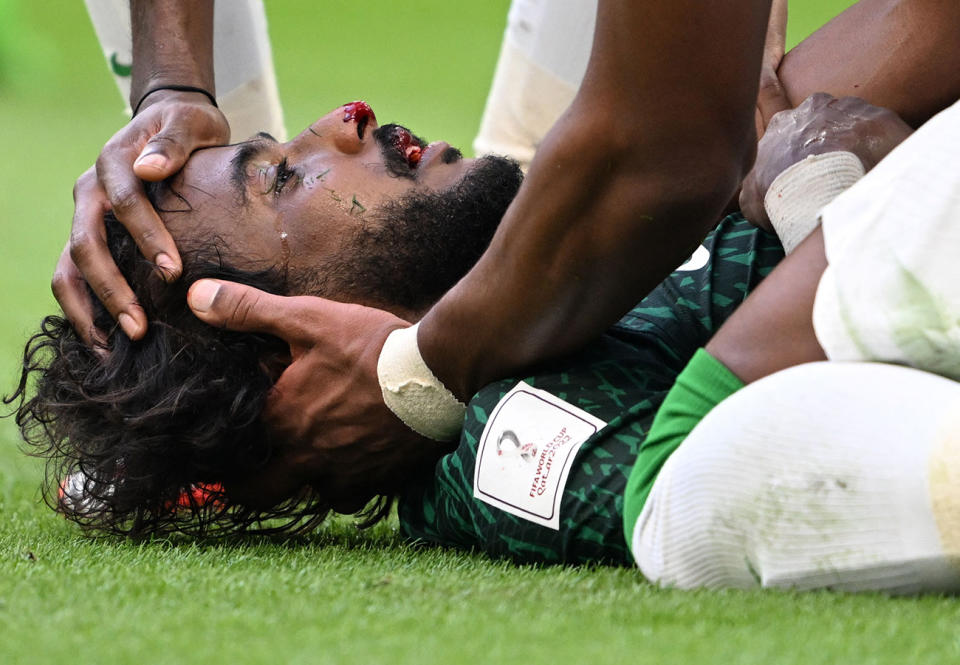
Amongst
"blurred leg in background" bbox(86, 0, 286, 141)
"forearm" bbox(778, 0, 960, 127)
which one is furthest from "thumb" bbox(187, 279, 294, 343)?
"blurred leg in background" bbox(86, 0, 286, 141)

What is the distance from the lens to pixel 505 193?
185 cm

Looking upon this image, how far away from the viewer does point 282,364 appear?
5.52 ft

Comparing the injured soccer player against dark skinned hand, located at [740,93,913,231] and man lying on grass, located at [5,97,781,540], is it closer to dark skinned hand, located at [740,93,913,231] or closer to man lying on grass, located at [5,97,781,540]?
man lying on grass, located at [5,97,781,540]

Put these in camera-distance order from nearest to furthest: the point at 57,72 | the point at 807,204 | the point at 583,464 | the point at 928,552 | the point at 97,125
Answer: the point at 928,552
the point at 583,464
the point at 807,204
the point at 97,125
the point at 57,72

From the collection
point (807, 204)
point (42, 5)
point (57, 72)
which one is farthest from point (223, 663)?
point (42, 5)

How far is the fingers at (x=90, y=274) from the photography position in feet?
5.59

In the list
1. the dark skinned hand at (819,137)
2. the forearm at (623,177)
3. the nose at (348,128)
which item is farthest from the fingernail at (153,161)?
the dark skinned hand at (819,137)

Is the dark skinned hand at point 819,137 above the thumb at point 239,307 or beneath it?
above

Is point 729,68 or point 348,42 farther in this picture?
point 348,42

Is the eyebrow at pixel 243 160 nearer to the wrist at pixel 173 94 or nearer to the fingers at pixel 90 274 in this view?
the fingers at pixel 90 274

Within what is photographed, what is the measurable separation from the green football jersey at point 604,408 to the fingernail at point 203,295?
1.18 feet

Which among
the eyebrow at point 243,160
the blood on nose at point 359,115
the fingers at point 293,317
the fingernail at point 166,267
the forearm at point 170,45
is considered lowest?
the fingers at point 293,317

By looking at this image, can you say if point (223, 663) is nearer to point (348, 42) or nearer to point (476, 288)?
point (476, 288)

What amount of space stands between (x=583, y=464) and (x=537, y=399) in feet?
0.31
